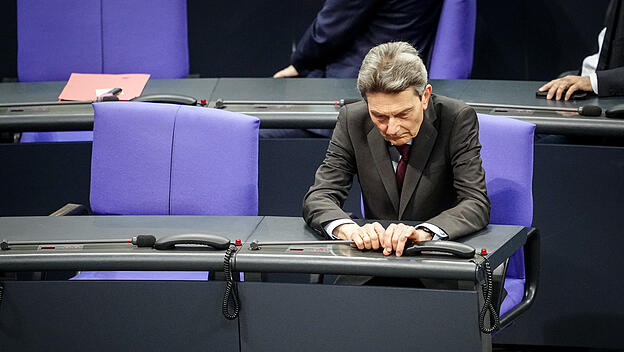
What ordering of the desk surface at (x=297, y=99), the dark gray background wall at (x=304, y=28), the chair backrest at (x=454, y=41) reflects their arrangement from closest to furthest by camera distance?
1. the desk surface at (x=297, y=99)
2. the chair backrest at (x=454, y=41)
3. the dark gray background wall at (x=304, y=28)

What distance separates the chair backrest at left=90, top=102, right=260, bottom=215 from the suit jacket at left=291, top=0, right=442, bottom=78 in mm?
1115

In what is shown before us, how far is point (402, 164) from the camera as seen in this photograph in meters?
2.67

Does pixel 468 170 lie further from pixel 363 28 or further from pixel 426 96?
pixel 363 28

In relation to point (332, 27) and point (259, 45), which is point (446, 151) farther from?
point (259, 45)

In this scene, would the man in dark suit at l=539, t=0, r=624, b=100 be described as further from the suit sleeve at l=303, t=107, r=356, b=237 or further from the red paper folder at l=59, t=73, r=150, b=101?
the red paper folder at l=59, t=73, r=150, b=101

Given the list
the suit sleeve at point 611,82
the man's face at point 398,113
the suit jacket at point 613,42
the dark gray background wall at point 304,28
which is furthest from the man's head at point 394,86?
the dark gray background wall at point 304,28

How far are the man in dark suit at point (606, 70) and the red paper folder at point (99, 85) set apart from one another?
1485mm

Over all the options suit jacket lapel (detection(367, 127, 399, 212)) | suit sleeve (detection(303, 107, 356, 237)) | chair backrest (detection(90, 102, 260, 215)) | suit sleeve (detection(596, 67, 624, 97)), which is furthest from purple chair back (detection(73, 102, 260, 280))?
suit sleeve (detection(596, 67, 624, 97))

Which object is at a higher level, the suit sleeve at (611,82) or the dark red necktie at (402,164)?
the suit sleeve at (611,82)

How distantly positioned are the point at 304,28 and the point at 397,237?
287 centimetres

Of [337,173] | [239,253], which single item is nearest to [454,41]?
[337,173]

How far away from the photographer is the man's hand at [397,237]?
87.0 inches

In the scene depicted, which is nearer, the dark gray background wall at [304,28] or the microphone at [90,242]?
the microphone at [90,242]

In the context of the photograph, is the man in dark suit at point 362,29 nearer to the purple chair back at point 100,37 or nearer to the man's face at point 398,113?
A: the purple chair back at point 100,37
